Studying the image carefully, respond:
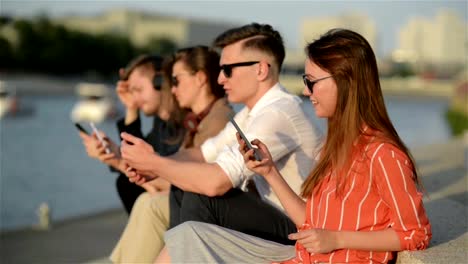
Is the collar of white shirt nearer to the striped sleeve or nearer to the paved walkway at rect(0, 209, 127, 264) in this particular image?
the striped sleeve

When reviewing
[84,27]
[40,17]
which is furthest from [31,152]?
[84,27]

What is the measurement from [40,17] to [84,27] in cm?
1870

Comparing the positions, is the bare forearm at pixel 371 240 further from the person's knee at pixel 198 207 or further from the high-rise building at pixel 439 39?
the high-rise building at pixel 439 39

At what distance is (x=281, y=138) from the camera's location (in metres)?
3.14

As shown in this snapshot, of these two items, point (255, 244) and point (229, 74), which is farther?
point (229, 74)

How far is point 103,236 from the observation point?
26.3 ft

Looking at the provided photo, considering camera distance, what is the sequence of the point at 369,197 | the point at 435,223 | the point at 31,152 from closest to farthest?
the point at 369,197, the point at 435,223, the point at 31,152

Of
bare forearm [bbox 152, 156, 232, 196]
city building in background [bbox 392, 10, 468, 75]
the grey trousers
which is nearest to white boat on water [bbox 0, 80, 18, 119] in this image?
bare forearm [bbox 152, 156, 232, 196]

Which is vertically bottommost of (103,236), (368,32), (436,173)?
(368,32)

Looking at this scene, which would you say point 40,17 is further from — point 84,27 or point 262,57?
point 262,57

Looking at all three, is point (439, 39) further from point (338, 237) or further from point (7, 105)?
point (338, 237)

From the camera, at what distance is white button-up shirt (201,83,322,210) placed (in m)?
3.09

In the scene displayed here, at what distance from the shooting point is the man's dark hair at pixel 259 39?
11.2 feet

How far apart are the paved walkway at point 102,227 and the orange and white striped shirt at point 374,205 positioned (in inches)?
43.8
